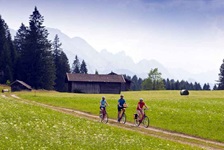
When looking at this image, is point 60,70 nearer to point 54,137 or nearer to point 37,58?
point 37,58

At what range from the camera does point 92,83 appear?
9812 centimetres

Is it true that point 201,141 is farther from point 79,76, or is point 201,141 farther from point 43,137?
point 79,76

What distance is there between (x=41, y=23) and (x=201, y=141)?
8273 cm

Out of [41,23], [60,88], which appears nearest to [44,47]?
[41,23]

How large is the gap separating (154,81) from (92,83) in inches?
2657

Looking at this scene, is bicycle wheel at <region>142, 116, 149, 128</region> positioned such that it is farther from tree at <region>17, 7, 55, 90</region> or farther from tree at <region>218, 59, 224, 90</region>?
tree at <region>218, 59, 224, 90</region>

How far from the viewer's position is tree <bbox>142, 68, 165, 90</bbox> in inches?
6196

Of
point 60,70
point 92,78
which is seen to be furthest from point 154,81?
point 92,78

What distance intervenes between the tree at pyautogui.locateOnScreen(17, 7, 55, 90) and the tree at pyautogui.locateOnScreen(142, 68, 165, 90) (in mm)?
69506

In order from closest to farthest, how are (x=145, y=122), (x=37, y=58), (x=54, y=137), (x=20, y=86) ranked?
1. (x=54, y=137)
2. (x=145, y=122)
3. (x=20, y=86)
4. (x=37, y=58)

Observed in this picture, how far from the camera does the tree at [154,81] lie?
15738 cm

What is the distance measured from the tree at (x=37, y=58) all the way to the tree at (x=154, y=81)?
69.5 metres

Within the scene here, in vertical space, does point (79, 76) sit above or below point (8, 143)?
above

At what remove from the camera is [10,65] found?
105938mm
